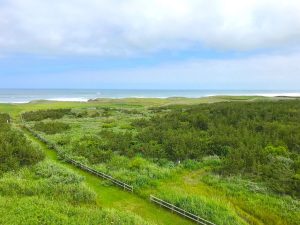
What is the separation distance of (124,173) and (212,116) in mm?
24117

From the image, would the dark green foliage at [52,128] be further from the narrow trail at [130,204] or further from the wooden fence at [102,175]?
the narrow trail at [130,204]

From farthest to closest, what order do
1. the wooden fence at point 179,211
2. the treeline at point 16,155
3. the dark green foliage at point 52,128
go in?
the dark green foliage at point 52,128, the treeline at point 16,155, the wooden fence at point 179,211

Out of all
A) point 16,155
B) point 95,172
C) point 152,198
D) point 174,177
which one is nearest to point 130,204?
point 152,198

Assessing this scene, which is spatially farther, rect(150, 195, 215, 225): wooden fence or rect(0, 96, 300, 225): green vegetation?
rect(0, 96, 300, 225): green vegetation

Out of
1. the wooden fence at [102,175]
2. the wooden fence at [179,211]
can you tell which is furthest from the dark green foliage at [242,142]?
the wooden fence at [179,211]

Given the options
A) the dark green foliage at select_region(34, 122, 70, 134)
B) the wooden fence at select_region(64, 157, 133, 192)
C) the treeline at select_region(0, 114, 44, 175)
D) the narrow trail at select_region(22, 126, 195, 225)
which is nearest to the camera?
the narrow trail at select_region(22, 126, 195, 225)

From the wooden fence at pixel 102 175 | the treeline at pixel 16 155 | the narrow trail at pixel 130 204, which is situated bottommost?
the narrow trail at pixel 130 204

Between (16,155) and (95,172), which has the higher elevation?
(16,155)

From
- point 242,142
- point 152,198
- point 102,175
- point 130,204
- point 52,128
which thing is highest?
point 242,142

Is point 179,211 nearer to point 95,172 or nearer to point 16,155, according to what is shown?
point 95,172

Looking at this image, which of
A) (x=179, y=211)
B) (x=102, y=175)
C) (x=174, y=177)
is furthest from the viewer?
(x=102, y=175)

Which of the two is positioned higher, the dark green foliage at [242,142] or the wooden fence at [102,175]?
the dark green foliage at [242,142]

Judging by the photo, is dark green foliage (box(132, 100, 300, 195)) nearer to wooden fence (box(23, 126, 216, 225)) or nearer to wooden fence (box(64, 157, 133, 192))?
wooden fence (box(64, 157, 133, 192))

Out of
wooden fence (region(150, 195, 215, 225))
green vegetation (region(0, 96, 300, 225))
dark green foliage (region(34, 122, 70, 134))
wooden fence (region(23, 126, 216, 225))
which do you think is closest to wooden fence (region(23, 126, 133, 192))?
wooden fence (region(23, 126, 216, 225))
